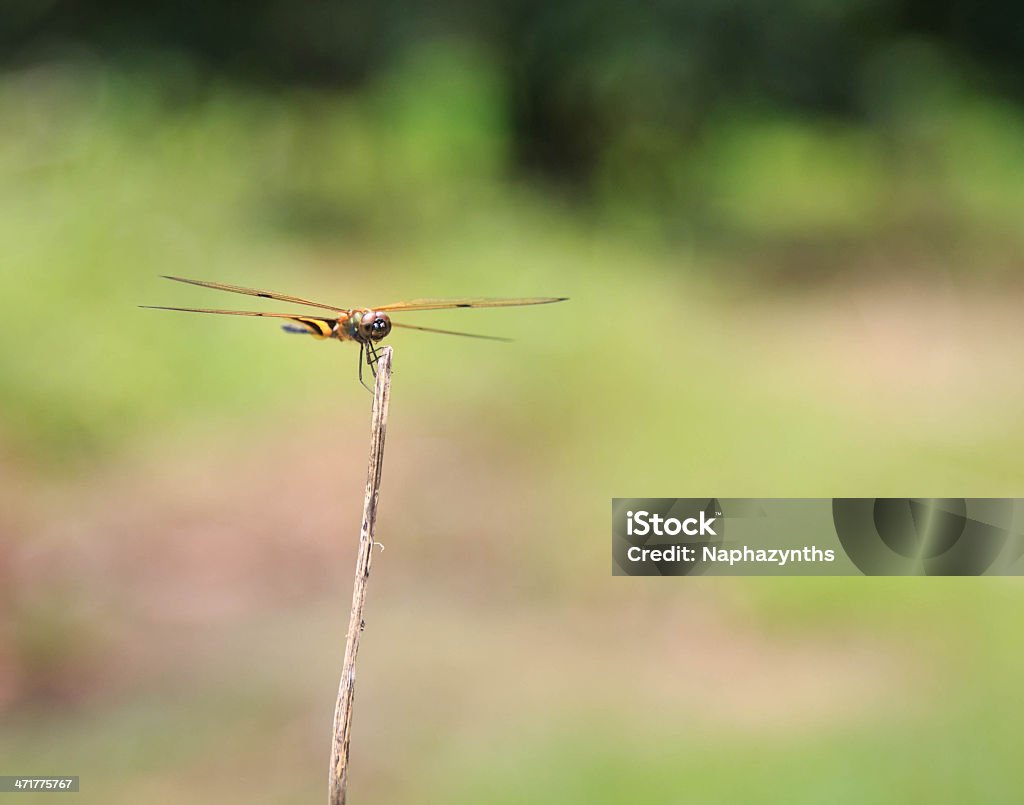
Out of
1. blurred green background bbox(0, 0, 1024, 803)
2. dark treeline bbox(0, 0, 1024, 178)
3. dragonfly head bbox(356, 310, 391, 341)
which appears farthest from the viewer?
dark treeline bbox(0, 0, 1024, 178)

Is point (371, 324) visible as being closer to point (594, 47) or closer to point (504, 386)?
point (504, 386)

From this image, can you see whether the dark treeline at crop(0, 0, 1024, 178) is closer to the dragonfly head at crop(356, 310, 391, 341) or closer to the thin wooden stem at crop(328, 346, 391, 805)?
the dragonfly head at crop(356, 310, 391, 341)

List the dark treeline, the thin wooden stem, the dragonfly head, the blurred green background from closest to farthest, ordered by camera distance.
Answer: the thin wooden stem
the dragonfly head
the blurred green background
the dark treeline

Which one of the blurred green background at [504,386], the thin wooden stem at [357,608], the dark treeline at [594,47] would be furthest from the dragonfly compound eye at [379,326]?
the dark treeline at [594,47]

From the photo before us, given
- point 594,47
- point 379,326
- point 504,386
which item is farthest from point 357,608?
point 594,47

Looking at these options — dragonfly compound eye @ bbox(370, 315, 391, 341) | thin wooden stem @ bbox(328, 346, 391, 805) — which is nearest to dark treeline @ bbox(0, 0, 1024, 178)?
dragonfly compound eye @ bbox(370, 315, 391, 341)

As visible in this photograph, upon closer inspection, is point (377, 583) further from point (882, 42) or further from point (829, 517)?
point (882, 42)

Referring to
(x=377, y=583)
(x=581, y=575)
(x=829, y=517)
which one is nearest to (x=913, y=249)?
(x=829, y=517)
